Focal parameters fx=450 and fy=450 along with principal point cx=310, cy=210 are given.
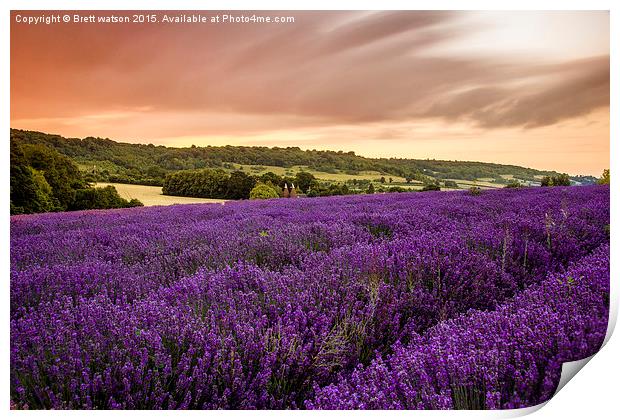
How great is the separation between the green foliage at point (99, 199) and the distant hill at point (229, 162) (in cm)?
8

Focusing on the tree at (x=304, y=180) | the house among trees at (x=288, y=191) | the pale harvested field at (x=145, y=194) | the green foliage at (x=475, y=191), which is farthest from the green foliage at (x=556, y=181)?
the pale harvested field at (x=145, y=194)

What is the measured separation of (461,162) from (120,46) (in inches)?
81.5

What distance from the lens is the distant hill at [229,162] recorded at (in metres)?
2.50

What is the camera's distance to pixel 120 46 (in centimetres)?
239

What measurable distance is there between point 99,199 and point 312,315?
5.41 feet

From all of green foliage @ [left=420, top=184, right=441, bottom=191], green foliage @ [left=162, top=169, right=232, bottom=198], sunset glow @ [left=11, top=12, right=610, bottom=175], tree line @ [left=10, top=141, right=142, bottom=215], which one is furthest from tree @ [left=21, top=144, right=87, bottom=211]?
green foliage @ [left=420, top=184, right=441, bottom=191]

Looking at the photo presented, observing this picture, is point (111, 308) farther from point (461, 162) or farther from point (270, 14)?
point (461, 162)

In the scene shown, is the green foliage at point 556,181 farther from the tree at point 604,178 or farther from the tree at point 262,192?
the tree at point 262,192

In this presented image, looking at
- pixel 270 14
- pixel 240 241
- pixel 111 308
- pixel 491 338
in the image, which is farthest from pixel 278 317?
pixel 270 14

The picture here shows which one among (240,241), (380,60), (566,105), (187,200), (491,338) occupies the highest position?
Result: (380,60)

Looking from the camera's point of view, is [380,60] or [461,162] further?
[461,162]

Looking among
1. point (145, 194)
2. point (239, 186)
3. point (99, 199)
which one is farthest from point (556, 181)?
point (99, 199)

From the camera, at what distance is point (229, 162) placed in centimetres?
276
